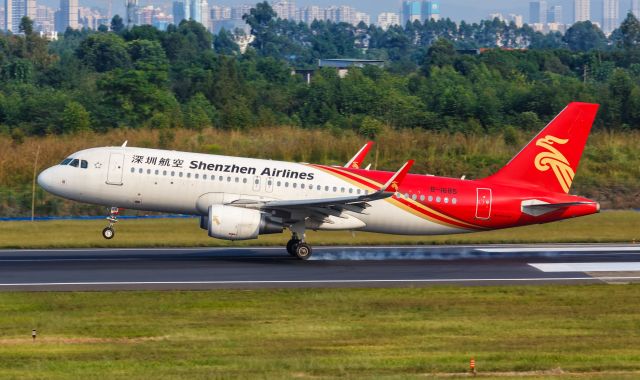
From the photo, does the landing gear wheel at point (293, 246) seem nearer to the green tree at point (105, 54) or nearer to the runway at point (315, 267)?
the runway at point (315, 267)

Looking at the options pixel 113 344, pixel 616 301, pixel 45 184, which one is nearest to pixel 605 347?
pixel 616 301

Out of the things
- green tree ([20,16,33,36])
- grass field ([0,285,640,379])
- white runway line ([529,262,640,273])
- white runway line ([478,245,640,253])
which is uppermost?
green tree ([20,16,33,36])

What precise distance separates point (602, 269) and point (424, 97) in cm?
6481

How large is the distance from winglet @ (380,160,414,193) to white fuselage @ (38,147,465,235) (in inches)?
39.7

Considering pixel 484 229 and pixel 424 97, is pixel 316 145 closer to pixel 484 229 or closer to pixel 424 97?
pixel 484 229

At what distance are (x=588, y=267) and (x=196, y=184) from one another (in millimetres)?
13505

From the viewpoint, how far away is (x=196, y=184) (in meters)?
39.4

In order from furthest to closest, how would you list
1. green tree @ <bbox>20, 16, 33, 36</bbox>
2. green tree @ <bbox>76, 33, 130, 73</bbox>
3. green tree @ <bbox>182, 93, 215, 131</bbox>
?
green tree @ <bbox>20, 16, 33, 36</bbox> < green tree @ <bbox>76, 33, 130, 73</bbox> < green tree @ <bbox>182, 93, 215, 131</bbox>

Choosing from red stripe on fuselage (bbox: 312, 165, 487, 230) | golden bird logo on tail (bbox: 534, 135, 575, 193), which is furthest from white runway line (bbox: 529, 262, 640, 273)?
golden bird logo on tail (bbox: 534, 135, 575, 193)

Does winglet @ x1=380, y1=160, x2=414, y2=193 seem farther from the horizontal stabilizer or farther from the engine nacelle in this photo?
the horizontal stabilizer

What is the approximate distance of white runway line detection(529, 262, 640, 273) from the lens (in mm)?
37781

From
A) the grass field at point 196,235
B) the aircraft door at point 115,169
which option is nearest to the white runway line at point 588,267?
the grass field at point 196,235

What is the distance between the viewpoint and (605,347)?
1001 inches

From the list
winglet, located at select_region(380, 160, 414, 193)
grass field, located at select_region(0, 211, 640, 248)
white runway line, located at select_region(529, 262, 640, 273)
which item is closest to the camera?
winglet, located at select_region(380, 160, 414, 193)
